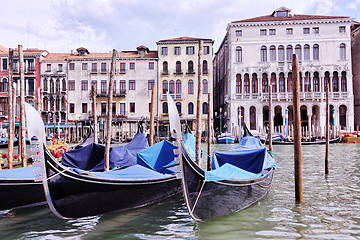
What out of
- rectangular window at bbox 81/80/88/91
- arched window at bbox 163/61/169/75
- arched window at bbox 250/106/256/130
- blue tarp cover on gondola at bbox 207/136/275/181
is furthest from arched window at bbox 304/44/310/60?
blue tarp cover on gondola at bbox 207/136/275/181

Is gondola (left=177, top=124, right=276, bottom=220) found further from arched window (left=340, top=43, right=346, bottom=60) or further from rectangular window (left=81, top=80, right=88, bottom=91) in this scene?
rectangular window (left=81, top=80, right=88, bottom=91)

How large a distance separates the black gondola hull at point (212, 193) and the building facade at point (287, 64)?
20.6 metres

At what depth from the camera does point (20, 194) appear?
5273mm

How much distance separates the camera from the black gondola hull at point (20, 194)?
5.05 metres

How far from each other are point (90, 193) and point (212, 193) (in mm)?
1657

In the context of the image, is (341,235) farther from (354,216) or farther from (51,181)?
(51,181)

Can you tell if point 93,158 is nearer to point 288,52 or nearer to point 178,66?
point 178,66

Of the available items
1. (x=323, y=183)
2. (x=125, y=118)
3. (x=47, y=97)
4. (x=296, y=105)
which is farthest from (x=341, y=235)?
(x=47, y=97)

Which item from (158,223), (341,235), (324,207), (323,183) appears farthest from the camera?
(323,183)

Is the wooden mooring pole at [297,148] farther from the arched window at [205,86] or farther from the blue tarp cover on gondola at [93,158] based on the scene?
the arched window at [205,86]

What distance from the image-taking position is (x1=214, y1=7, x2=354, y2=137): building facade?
25500mm

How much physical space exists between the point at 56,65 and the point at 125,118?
7098 millimetres

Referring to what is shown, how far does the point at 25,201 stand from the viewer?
5414mm

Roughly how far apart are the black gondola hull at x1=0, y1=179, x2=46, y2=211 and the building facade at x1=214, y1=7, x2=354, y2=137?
21119mm
